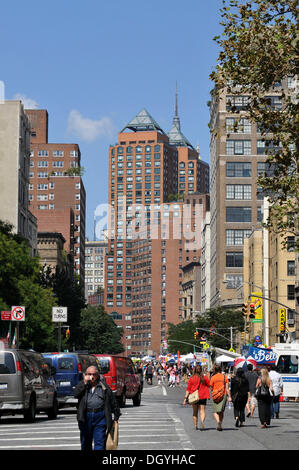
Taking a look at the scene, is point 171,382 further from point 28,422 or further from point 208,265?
point 208,265

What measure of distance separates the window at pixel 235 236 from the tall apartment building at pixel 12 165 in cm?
6372

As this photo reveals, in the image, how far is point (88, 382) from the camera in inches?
539

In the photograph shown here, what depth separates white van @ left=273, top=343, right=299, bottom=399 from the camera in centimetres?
Result: 5078

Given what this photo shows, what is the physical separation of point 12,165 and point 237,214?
68.1 m

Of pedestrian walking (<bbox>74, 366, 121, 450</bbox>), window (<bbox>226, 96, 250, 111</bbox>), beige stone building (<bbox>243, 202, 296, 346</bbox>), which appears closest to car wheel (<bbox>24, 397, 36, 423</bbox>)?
window (<bbox>226, 96, 250, 111</bbox>)

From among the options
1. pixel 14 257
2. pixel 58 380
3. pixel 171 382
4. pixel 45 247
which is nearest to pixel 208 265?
pixel 45 247

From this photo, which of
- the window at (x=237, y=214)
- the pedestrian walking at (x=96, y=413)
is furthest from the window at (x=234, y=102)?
the window at (x=237, y=214)

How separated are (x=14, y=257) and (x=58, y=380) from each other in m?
35.4

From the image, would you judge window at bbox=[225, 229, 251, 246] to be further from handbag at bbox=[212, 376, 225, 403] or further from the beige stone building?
handbag at bbox=[212, 376, 225, 403]

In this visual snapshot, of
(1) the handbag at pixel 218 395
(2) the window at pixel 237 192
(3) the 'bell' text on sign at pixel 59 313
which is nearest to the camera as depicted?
(1) the handbag at pixel 218 395

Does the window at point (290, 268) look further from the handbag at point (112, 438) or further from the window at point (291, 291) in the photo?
the handbag at point (112, 438)

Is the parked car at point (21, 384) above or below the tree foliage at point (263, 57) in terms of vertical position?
below

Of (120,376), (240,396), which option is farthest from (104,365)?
(240,396)

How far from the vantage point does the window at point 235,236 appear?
16138cm
